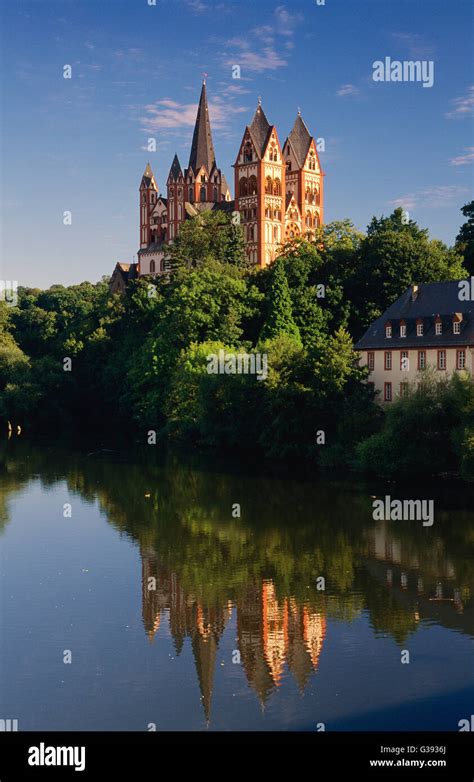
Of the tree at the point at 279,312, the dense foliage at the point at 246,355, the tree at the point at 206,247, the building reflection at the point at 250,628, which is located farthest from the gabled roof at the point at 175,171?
the building reflection at the point at 250,628

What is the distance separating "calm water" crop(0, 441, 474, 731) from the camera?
1906 centimetres

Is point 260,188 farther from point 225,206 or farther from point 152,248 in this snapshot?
point 152,248

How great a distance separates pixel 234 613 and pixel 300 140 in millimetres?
102133

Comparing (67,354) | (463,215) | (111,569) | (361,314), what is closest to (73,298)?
(67,354)

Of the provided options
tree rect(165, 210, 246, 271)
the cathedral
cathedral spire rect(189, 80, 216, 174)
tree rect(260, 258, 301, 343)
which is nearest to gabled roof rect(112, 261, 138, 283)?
the cathedral

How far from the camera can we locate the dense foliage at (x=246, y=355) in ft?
158

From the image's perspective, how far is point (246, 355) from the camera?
5703cm

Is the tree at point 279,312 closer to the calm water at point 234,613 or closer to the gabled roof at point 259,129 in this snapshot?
the calm water at point 234,613

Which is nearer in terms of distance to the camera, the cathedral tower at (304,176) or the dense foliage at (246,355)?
the dense foliage at (246,355)

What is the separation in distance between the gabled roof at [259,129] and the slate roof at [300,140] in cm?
909

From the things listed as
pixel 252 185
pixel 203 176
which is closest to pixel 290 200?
pixel 252 185

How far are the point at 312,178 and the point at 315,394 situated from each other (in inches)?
2942

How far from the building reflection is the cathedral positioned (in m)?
79.5

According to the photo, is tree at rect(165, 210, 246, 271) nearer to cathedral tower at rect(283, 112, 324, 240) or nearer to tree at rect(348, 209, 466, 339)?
tree at rect(348, 209, 466, 339)
